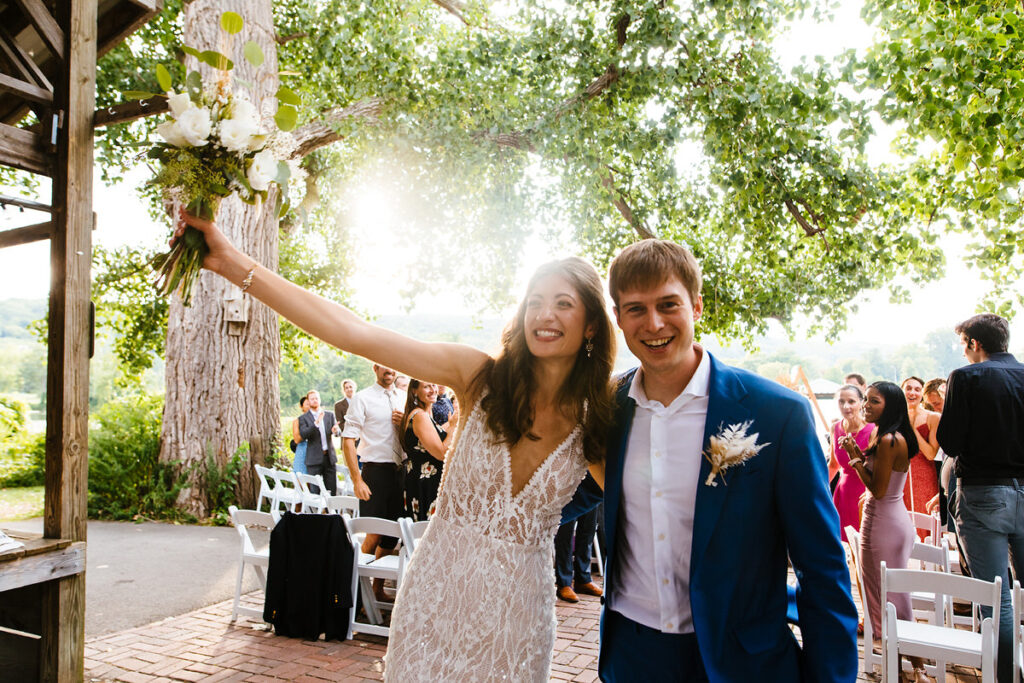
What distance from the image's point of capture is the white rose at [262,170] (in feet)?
7.45

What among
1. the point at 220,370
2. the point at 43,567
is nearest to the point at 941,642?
the point at 43,567

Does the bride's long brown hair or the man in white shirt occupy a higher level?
the bride's long brown hair

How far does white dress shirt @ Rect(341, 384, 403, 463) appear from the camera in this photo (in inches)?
282

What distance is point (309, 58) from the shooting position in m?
13.7

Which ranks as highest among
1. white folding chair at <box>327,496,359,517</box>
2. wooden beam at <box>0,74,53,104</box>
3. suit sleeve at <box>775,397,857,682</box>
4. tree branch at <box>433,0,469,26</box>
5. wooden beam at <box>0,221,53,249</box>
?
tree branch at <box>433,0,469,26</box>

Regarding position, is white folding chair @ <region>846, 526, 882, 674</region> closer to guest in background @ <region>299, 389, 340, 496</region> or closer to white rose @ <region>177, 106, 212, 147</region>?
white rose @ <region>177, 106, 212, 147</region>

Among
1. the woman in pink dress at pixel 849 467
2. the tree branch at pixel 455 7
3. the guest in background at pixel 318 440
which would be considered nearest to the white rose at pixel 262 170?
the woman in pink dress at pixel 849 467

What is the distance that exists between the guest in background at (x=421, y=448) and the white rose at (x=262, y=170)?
4228 mm

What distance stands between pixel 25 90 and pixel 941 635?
5700 mm

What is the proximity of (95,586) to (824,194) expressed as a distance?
31.1 ft

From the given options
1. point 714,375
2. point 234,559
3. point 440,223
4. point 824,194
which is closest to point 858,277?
point 824,194

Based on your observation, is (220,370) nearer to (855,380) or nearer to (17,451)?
(855,380)

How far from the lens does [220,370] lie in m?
11.4

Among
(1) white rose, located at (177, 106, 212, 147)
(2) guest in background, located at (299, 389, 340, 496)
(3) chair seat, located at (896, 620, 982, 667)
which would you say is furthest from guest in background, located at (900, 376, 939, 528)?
(2) guest in background, located at (299, 389, 340, 496)
